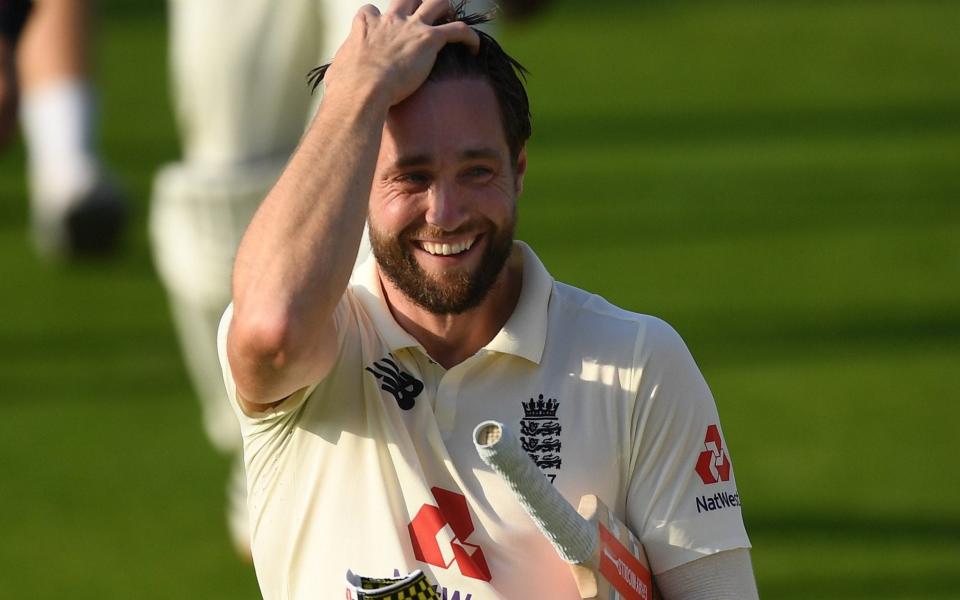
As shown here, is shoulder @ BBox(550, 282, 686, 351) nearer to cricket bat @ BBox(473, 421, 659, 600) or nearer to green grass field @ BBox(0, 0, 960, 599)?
cricket bat @ BBox(473, 421, 659, 600)

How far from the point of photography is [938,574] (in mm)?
5594

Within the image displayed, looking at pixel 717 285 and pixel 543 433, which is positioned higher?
pixel 717 285

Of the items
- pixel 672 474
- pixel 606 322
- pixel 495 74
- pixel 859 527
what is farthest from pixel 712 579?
pixel 859 527

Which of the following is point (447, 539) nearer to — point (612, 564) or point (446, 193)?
point (612, 564)

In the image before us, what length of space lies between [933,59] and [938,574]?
7.60m

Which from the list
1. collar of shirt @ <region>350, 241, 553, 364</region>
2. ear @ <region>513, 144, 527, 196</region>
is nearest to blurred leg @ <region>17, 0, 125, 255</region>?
collar of shirt @ <region>350, 241, 553, 364</region>

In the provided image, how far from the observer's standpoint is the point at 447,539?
2887mm

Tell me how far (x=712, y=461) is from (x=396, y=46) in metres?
0.85

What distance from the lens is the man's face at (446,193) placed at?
2.92 metres

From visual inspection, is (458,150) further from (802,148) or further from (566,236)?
(802,148)

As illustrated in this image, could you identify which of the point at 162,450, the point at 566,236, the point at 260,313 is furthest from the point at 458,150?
the point at 566,236

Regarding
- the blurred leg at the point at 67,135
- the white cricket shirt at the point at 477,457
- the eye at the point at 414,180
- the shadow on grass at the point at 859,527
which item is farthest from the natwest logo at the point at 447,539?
the shadow on grass at the point at 859,527

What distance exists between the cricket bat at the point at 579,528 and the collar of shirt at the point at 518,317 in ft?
0.91

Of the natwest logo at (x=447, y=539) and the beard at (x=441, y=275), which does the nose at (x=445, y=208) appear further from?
the natwest logo at (x=447, y=539)
